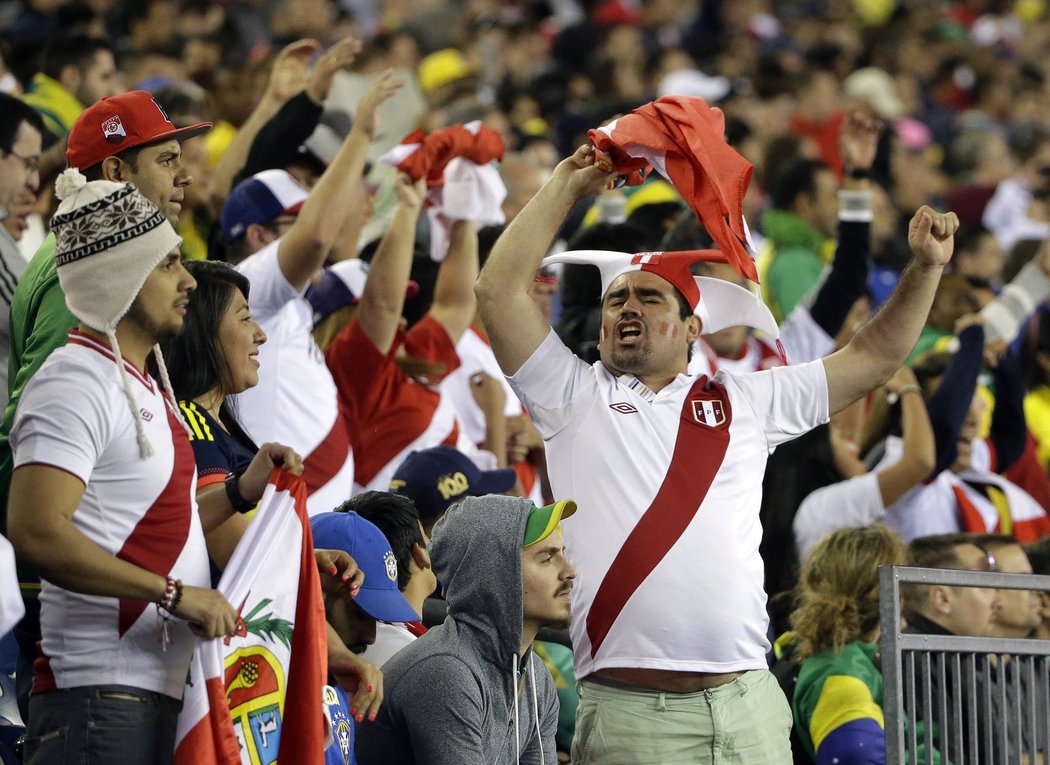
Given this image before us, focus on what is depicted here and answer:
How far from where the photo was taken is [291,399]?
5570 millimetres

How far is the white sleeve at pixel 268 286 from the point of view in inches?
215

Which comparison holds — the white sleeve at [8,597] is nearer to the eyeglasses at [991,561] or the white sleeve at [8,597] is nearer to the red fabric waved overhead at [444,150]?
the red fabric waved overhead at [444,150]

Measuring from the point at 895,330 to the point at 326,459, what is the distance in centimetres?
193

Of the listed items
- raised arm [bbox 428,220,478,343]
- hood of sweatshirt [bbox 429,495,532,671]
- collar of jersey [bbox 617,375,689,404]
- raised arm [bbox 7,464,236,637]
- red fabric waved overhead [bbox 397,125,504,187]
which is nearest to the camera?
raised arm [bbox 7,464,236,637]

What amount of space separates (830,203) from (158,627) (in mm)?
6872

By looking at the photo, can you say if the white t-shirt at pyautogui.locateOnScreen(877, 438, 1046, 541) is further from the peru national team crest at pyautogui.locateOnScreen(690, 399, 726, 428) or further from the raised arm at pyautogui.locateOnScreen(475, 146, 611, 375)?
the raised arm at pyautogui.locateOnScreen(475, 146, 611, 375)

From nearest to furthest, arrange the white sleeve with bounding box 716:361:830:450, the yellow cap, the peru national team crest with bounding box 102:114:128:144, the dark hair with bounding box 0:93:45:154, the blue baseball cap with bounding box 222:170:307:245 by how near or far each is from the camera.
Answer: the peru national team crest with bounding box 102:114:128:144, the white sleeve with bounding box 716:361:830:450, the dark hair with bounding box 0:93:45:154, the blue baseball cap with bounding box 222:170:307:245, the yellow cap

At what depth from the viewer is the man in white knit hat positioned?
3.38m

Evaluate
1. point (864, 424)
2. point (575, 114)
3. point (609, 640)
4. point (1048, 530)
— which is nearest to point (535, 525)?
point (609, 640)

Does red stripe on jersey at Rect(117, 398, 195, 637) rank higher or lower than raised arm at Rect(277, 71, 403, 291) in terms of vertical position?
lower

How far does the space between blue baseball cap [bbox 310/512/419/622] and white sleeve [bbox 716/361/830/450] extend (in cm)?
104

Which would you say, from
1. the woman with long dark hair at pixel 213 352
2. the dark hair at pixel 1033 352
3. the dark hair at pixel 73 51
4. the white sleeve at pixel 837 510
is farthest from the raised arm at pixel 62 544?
the dark hair at pixel 1033 352

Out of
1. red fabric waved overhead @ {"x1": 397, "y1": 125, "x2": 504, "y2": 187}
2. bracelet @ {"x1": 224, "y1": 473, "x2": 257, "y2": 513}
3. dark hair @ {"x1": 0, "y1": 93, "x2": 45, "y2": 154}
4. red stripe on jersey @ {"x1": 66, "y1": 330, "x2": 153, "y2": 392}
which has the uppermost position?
dark hair @ {"x1": 0, "y1": 93, "x2": 45, "y2": 154}

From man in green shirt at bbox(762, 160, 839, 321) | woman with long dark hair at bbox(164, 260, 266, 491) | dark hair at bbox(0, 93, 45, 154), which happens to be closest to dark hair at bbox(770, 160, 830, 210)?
man in green shirt at bbox(762, 160, 839, 321)
